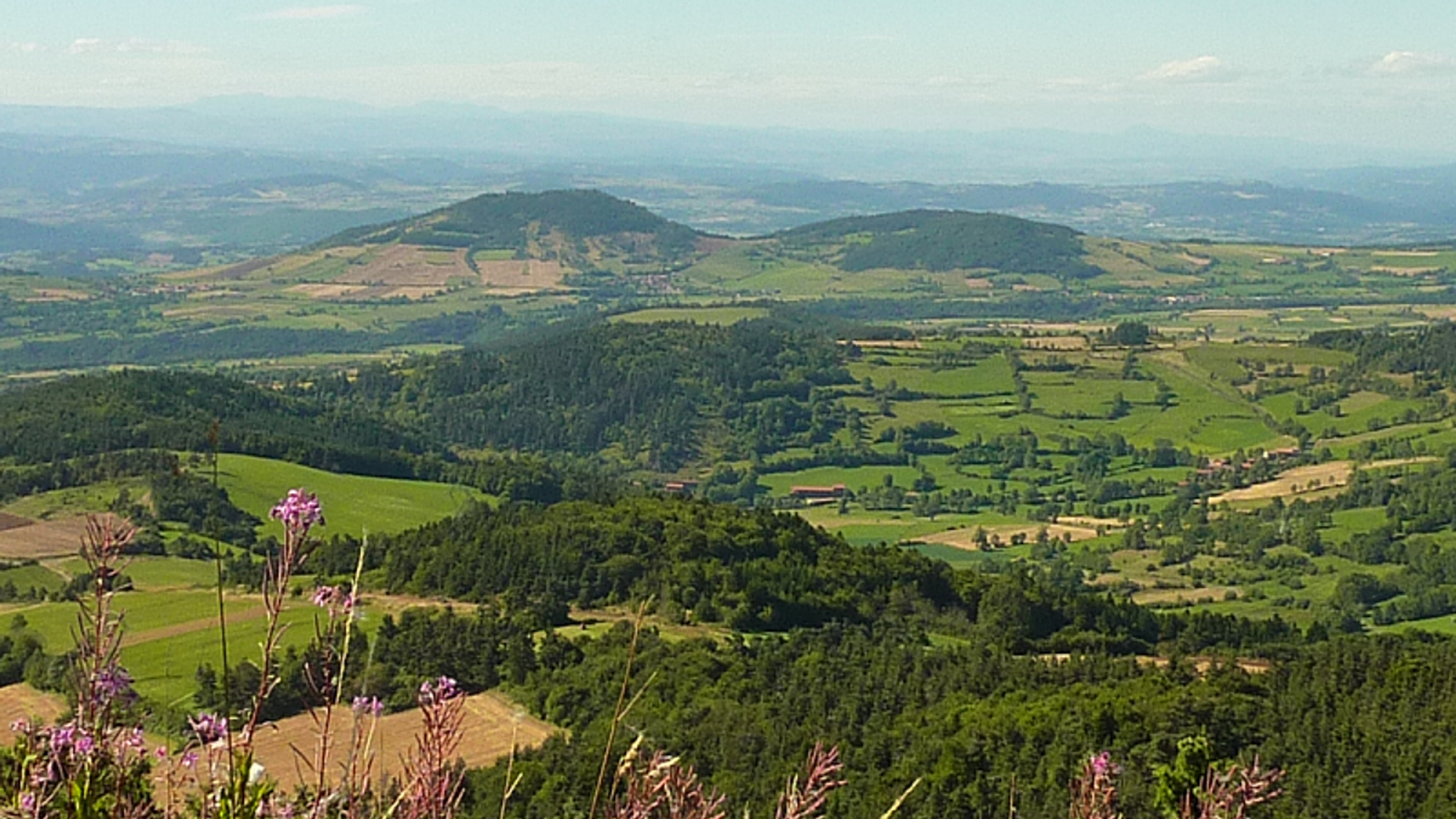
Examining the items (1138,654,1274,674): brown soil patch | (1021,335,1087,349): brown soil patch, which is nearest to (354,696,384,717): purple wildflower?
(1138,654,1274,674): brown soil patch

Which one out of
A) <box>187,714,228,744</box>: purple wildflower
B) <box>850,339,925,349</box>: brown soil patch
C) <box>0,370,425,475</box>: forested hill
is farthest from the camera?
<box>850,339,925,349</box>: brown soil patch

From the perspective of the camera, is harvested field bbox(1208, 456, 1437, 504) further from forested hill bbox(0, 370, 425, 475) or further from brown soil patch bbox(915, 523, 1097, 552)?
forested hill bbox(0, 370, 425, 475)

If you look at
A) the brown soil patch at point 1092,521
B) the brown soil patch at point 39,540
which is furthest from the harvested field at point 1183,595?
the brown soil patch at point 39,540

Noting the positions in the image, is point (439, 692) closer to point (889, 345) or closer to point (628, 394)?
point (628, 394)

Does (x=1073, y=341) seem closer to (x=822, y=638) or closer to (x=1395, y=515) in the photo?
(x=1395, y=515)

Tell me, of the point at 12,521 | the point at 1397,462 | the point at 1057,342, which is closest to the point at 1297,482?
the point at 1397,462

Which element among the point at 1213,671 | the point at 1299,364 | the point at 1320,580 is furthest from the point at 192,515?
the point at 1299,364
